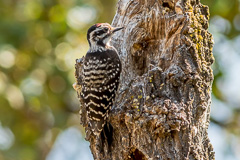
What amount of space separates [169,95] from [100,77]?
1.21 m

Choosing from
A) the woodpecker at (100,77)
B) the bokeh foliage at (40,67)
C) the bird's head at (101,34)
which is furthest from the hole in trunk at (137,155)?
the bokeh foliage at (40,67)

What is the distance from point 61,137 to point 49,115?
28.7 inches

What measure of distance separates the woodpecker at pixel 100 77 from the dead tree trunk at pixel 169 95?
0.57 ft

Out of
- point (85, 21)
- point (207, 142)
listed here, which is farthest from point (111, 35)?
point (85, 21)

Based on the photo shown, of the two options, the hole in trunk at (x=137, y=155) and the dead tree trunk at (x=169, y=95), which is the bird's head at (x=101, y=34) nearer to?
the dead tree trunk at (x=169, y=95)

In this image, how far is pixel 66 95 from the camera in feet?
40.5

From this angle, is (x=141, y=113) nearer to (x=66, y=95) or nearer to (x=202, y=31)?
(x=202, y=31)

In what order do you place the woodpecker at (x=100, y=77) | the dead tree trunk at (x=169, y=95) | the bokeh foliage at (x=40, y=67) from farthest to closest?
the bokeh foliage at (x=40, y=67)
the woodpecker at (x=100, y=77)
the dead tree trunk at (x=169, y=95)

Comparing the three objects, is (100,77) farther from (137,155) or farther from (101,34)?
(137,155)

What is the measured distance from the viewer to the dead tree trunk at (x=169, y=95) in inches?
200

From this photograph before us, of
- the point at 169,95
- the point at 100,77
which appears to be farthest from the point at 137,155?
the point at 100,77

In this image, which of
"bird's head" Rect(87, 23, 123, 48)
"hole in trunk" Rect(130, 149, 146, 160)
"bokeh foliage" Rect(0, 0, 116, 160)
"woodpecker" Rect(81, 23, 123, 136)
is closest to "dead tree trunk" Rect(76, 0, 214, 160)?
"hole in trunk" Rect(130, 149, 146, 160)

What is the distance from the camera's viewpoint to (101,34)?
22.2ft

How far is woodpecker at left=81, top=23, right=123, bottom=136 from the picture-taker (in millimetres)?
5672
